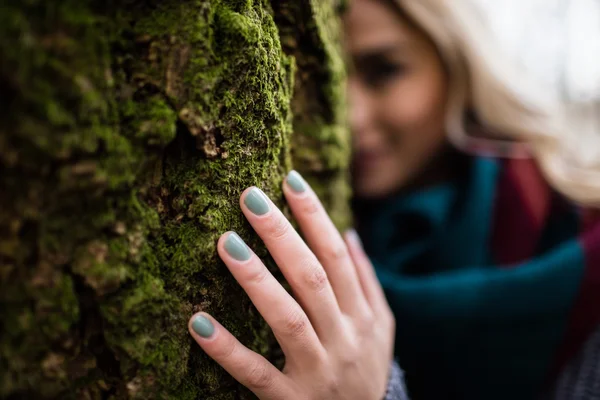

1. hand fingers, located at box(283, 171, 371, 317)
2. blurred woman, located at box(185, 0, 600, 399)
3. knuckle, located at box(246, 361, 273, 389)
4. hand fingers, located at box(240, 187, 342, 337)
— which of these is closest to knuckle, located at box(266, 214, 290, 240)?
hand fingers, located at box(240, 187, 342, 337)

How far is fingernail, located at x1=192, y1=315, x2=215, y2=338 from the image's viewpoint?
81cm

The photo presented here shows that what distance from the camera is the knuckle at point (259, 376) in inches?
34.1

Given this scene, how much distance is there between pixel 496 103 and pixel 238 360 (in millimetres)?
1977

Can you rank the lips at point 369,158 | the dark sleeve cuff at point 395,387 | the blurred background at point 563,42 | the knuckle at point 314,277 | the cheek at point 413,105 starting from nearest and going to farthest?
the knuckle at point 314,277 < the dark sleeve cuff at point 395,387 < the cheek at point 413,105 < the lips at point 369,158 < the blurred background at point 563,42

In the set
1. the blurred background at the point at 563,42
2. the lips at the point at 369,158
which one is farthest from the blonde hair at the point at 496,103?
the blurred background at the point at 563,42

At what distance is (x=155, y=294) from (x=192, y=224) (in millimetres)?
134

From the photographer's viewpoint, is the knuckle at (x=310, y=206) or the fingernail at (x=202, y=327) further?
the knuckle at (x=310, y=206)

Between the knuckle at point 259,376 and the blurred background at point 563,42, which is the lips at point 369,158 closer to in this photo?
the blurred background at point 563,42

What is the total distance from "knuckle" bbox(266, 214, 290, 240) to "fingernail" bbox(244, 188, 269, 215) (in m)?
0.02

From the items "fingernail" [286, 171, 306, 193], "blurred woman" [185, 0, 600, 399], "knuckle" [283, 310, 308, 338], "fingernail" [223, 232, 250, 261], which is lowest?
"blurred woman" [185, 0, 600, 399]

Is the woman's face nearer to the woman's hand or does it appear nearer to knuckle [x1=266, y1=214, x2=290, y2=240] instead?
the woman's hand

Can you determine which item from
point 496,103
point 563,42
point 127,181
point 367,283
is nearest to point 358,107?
point 496,103

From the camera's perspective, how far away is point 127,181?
0.72m

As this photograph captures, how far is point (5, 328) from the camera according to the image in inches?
25.4
